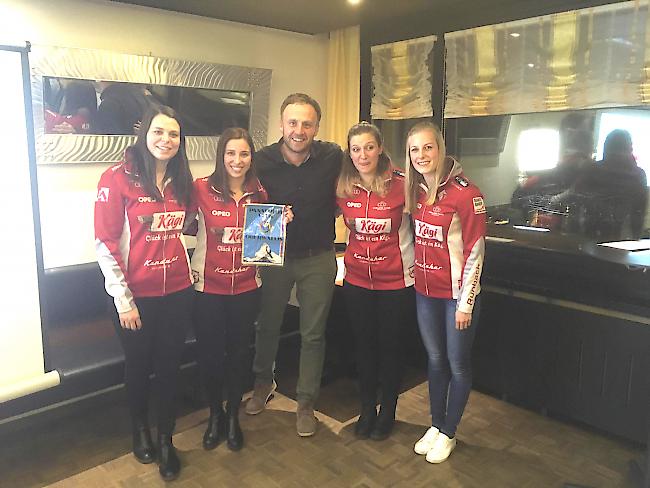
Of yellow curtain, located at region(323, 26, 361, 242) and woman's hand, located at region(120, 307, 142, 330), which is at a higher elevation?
yellow curtain, located at region(323, 26, 361, 242)

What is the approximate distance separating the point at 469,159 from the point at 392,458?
1.91 m

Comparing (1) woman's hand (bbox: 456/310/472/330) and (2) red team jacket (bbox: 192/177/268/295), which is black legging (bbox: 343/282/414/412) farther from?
(2) red team jacket (bbox: 192/177/268/295)

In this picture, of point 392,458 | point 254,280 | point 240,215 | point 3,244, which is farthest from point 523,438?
point 3,244

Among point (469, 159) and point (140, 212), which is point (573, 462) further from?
point (140, 212)

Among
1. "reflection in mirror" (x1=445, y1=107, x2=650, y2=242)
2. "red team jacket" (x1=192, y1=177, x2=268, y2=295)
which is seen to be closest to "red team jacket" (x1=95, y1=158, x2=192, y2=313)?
"red team jacket" (x1=192, y1=177, x2=268, y2=295)

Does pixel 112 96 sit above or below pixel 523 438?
above

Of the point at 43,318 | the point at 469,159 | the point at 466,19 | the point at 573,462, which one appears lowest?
the point at 573,462

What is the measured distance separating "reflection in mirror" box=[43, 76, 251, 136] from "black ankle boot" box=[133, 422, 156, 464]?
151cm

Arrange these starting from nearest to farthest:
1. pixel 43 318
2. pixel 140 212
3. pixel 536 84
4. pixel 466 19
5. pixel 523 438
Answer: pixel 140 212
pixel 43 318
pixel 523 438
pixel 536 84
pixel 466 19

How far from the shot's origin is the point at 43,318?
2375 mm

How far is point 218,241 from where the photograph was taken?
2.40 metres

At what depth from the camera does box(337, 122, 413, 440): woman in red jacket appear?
2.40m

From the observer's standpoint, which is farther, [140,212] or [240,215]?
[240,215]

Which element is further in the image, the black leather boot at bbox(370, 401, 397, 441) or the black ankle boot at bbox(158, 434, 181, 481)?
the black leather boot at bbox(370, 401, 397, 441)
